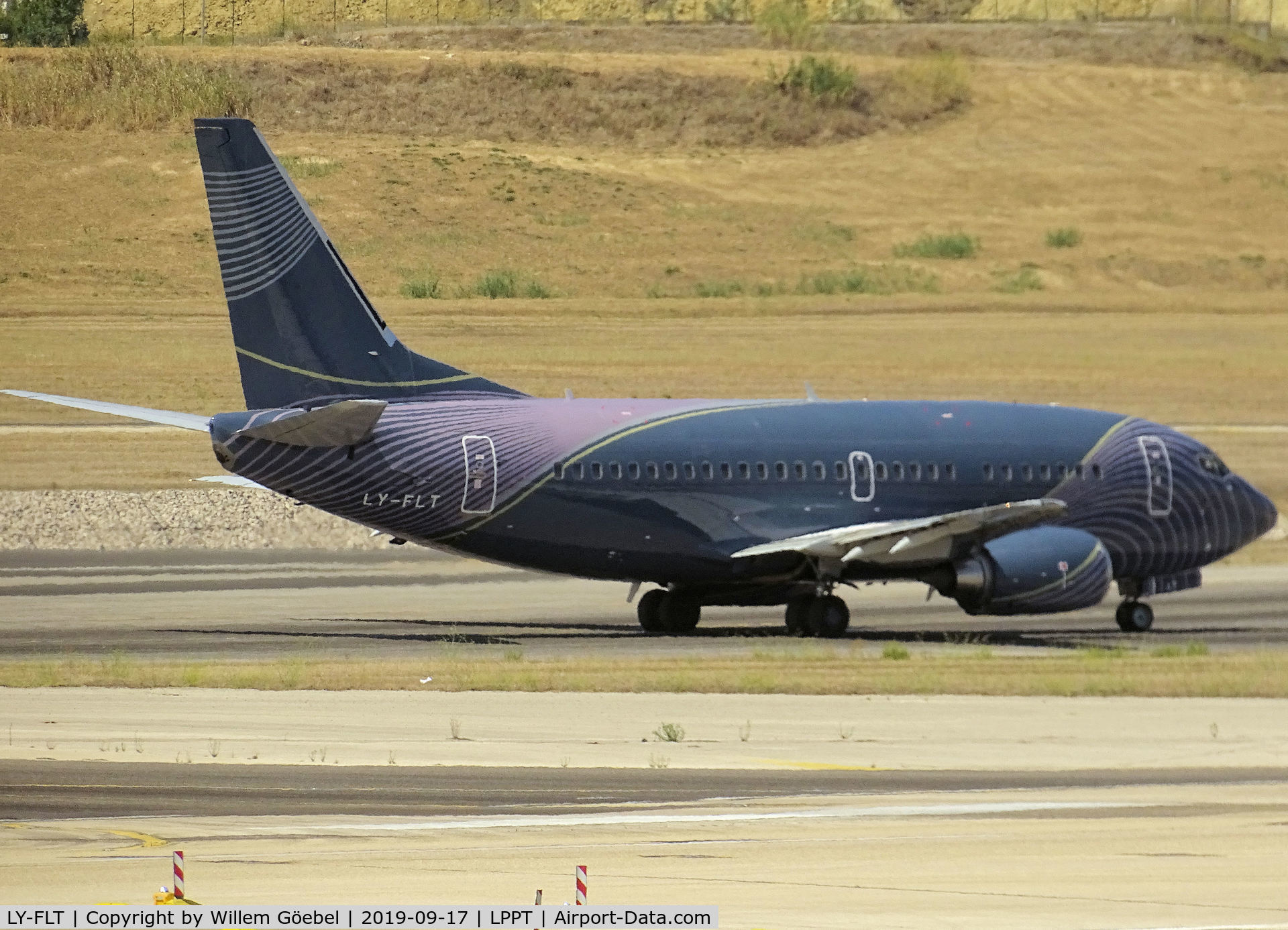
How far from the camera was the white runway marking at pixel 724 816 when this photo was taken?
19734mm

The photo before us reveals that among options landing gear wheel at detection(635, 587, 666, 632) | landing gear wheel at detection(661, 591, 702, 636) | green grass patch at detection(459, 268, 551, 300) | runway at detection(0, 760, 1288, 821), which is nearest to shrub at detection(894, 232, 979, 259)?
green grass patch at detection(459, 268, 551, 300)

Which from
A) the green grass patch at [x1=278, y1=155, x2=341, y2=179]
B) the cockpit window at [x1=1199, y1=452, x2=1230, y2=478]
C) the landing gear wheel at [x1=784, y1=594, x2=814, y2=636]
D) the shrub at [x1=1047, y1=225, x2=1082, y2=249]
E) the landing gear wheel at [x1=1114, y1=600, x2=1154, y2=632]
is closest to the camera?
the landing gear wheel at [x1=784, y1=594, x2=814, y2=636]

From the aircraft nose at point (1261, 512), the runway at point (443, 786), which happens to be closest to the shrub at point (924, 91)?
the aircraft nose at point (1261, 512)

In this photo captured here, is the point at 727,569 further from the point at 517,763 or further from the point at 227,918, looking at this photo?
the point at 227,918

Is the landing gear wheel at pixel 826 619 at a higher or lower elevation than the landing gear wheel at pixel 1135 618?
higher

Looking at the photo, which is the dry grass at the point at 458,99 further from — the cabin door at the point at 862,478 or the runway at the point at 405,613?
the cabin door at the point at 862,478

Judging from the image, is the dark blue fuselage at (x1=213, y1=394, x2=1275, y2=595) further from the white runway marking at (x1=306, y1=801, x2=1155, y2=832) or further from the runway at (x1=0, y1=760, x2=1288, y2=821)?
the white runway marking at (x1=306, y1=801, x2=1155, y2=832)

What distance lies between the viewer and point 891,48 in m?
128

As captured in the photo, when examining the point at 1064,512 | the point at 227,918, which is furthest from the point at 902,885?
the point at 1064,512

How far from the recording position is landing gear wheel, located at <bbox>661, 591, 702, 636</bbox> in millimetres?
40969

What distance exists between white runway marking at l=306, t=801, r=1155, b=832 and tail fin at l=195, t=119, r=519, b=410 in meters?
17.7

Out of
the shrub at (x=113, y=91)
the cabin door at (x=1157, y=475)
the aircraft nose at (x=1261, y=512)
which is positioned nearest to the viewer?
the cabin door at (x=1157, y=475)
